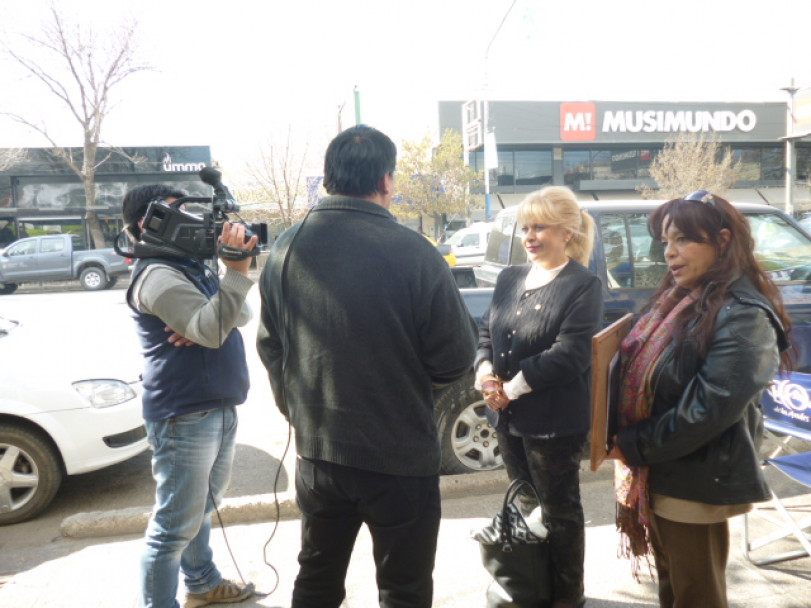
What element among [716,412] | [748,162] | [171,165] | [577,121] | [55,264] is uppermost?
[577,121]

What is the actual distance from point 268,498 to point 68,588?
112 centimetres

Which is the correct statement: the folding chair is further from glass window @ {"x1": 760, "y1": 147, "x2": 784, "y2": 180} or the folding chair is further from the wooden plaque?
glass window @ {"x1": 760, "y1": 147, "x2": 784, "y2": 180}

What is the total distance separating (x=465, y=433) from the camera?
14.0 ft

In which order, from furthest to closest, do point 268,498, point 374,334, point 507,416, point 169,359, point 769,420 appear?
point 268,498 < point 769,420 < point 507,416 < point 169,359 < point 374,334

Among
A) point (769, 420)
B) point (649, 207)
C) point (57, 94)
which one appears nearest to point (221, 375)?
point (769, 420)

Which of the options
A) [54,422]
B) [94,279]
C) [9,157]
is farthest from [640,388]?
[9,157]

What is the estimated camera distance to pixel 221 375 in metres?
2.42

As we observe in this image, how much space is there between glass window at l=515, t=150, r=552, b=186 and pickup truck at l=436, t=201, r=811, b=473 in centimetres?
3157

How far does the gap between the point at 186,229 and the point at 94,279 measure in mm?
20101

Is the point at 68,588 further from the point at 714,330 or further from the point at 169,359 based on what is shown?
the point at 714,330

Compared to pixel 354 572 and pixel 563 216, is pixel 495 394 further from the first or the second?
pixel 354 572

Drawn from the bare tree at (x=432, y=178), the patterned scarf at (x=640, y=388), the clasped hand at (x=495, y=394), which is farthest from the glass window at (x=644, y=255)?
the bare tree at (x=432, y=178)

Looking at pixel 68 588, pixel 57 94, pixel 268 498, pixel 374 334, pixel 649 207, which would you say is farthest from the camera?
pixel 57 94

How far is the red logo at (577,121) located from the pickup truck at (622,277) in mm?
30943
